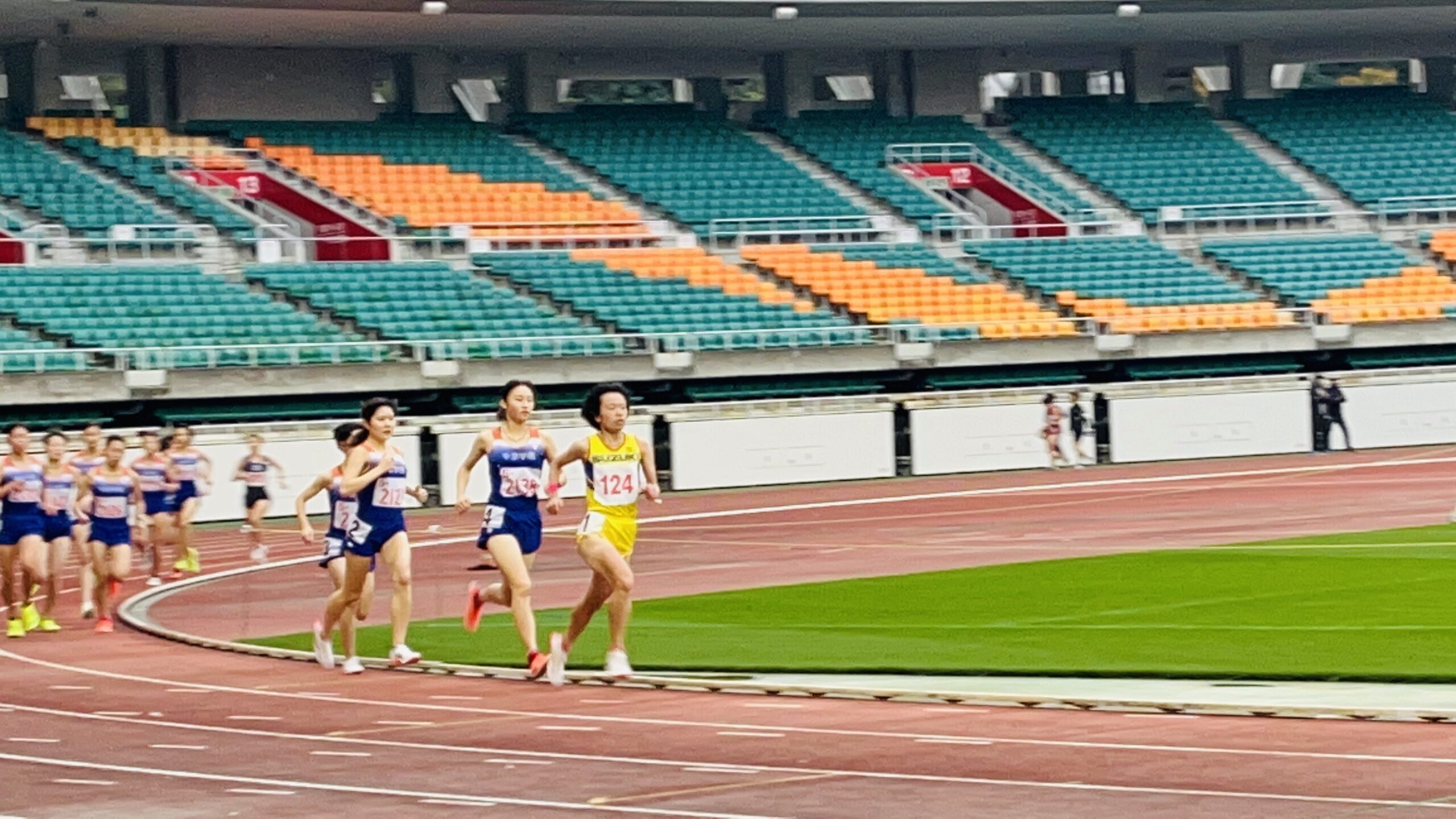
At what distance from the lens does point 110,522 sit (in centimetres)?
2256

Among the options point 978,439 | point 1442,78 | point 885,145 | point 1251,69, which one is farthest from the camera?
point 1442,78

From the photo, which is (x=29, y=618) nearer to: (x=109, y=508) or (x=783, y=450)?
(x=109, y=508)

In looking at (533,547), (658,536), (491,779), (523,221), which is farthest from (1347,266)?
(491,779)

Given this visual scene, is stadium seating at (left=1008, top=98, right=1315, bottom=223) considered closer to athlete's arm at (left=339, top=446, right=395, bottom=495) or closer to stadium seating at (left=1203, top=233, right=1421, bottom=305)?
stadium seating at (left=1203, top=233, right=1421, bottom=305)

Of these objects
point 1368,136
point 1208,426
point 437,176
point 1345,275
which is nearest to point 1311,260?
point 1345,275

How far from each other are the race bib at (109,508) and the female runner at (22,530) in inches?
34.0

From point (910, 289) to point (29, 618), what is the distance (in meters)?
28.9

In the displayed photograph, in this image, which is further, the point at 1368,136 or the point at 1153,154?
the point at 1368,136

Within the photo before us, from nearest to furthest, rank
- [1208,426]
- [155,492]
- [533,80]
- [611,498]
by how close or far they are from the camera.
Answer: [611,498] < [155,492] < [1208,426] < [533,80]

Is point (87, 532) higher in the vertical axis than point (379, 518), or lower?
lower

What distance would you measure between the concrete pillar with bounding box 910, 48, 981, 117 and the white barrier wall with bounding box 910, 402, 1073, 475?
1576cm

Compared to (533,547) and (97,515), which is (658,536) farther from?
(533,547)

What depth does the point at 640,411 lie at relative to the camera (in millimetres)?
41406

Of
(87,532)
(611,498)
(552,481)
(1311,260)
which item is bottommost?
(87,532)
